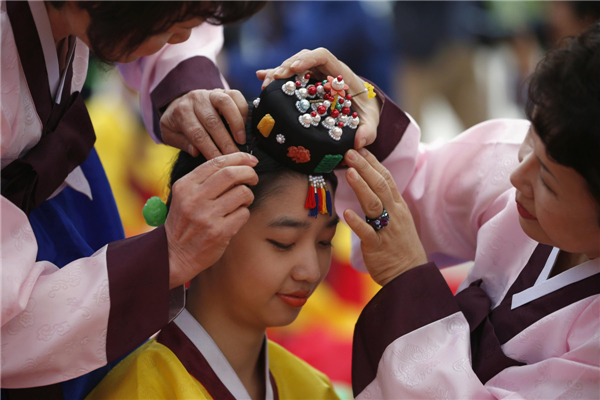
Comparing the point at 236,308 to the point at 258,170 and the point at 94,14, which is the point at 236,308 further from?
the point at 94,14

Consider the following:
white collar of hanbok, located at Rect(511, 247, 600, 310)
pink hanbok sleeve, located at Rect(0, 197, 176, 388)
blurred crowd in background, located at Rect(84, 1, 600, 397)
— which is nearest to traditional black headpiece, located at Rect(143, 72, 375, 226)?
pink hanbok sleeve, located at Rect(0, 197, 176, 388)

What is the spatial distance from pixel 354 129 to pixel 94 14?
1.87 ft

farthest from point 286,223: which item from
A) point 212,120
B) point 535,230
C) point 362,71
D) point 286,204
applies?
point 362,71

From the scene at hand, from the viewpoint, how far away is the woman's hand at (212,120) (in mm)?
1370

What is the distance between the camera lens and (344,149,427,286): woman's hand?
1368mm

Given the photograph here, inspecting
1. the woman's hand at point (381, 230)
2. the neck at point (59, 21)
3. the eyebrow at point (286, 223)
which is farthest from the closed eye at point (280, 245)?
the neck at point (59, 21)

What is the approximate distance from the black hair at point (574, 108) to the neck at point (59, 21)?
884 millimetres

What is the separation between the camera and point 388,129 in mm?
1638

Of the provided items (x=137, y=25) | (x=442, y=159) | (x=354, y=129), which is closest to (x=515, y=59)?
(x=442, y=159)

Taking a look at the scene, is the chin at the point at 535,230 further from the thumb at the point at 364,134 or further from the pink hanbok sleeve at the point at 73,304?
the pink hanbok sleeve at the point at 73,304

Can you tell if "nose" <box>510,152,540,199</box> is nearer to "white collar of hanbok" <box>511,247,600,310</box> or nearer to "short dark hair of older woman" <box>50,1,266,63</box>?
"white collar of hanbok" <box>511,247,600,310</box>

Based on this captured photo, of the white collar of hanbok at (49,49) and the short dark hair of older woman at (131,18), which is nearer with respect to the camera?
the short dark hair of older woman at (131,18)

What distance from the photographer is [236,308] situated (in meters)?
1.51

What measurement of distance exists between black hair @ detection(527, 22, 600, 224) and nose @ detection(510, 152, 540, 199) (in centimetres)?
7
